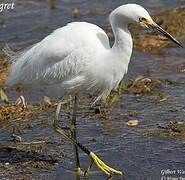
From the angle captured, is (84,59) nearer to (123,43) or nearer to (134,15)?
(123,43)

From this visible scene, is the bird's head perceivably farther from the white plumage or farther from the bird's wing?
the bird's wing

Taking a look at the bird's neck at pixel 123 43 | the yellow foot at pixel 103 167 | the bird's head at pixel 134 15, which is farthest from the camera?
the yellow foot at pixel 103 167

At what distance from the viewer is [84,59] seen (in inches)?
242

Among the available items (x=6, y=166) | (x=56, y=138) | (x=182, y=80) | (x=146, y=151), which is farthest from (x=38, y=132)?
(x=182, y=80)

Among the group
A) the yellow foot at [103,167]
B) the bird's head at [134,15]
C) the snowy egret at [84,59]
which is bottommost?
the yellow foot at [103,167]

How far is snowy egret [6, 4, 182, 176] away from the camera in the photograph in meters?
5.98

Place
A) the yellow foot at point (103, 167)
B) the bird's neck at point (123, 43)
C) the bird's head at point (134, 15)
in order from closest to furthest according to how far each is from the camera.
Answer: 1. the bird's head at point (134, 15)
2. the bird's neck at point (123, 43)
3. the yellow foot at point (103, 167)

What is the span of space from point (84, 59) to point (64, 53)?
225 millimetres

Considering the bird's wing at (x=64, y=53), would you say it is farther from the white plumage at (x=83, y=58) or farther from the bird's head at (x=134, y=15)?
the bird's head at (x=134, y=15)

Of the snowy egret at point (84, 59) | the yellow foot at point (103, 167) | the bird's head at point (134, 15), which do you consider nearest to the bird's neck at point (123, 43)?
the snowy egret at point (84, 59)

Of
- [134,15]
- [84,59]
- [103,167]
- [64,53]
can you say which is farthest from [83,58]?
[103,167]

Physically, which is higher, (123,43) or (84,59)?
(123,43)

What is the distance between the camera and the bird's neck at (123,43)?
5.93 meters

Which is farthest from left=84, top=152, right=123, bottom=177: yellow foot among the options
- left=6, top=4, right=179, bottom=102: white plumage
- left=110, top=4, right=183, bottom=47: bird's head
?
left=110, top=4, right=183, bottom=47: bird's head
